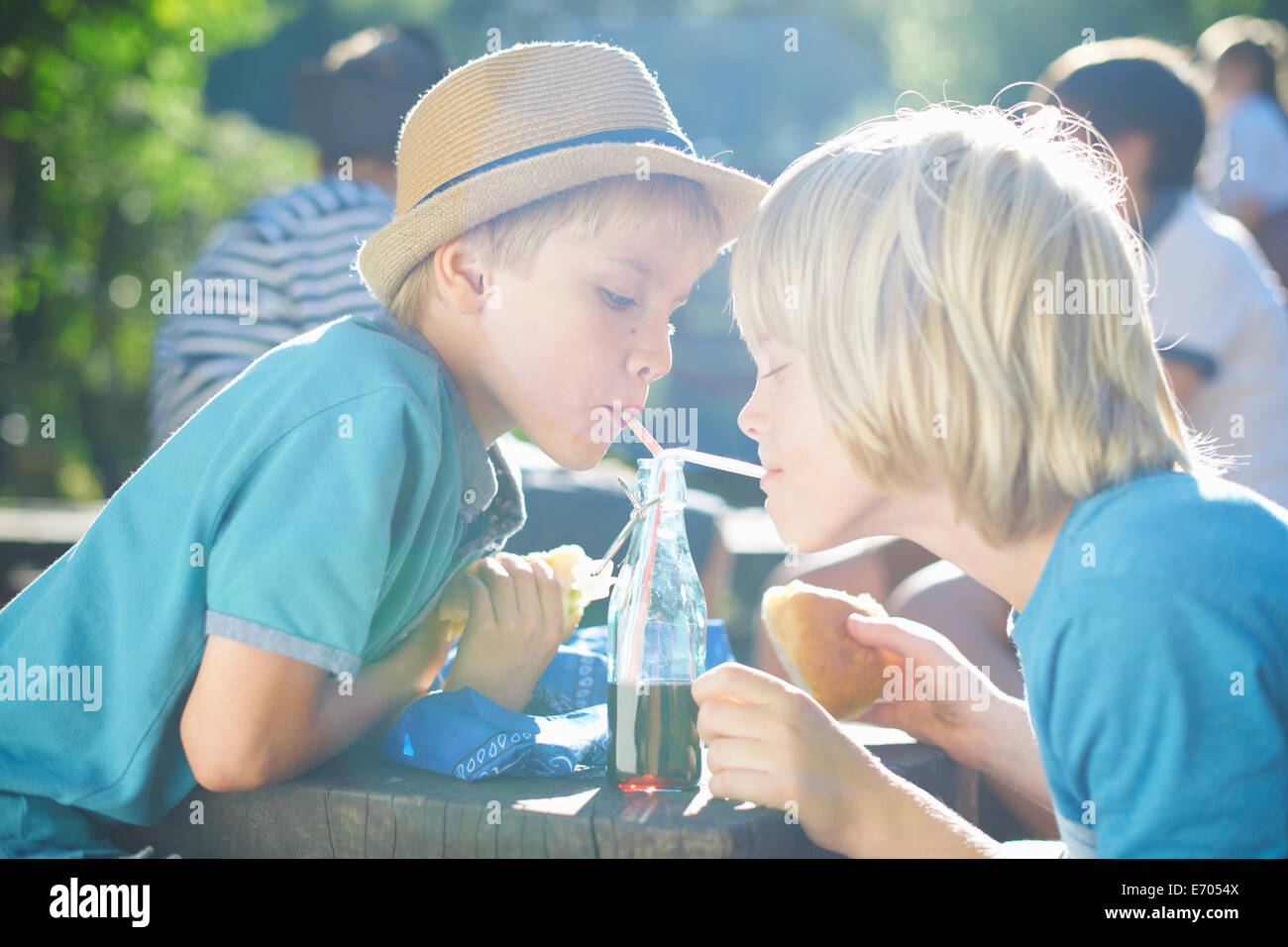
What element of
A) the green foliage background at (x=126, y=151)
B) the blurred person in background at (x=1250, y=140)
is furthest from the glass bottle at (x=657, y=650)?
the blurred person in background at (x=1250, y=140)

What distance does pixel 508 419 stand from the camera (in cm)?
201

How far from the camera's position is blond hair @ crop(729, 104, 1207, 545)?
1.40 metres

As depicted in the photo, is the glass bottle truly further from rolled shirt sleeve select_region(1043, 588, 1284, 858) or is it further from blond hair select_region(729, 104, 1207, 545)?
rolled shirt sleeve select_region(1043, 588, 1284, 858)

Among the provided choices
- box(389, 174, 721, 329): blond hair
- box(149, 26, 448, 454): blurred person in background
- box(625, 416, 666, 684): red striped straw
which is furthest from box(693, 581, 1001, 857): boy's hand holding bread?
box(149, 26, 448, 454): blurred person in background

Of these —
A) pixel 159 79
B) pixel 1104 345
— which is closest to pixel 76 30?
pixel 159 79

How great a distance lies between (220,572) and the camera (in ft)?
4.65

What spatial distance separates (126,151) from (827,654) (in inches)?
305

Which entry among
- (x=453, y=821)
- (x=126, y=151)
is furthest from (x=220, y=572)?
(x=126, y=151)

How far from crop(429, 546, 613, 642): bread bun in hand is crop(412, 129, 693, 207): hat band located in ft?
2.03

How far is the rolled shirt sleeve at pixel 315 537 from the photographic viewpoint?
1394 millimetres
